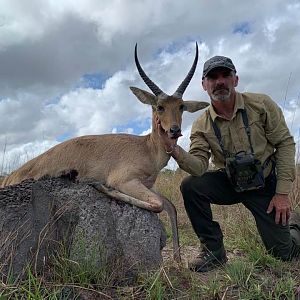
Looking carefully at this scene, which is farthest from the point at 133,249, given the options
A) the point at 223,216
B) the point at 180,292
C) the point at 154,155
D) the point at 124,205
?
the point at 223,216

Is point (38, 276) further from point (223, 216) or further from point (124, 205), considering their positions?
point (223, 216)

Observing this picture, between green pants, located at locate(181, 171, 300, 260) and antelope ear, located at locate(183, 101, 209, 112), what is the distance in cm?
83

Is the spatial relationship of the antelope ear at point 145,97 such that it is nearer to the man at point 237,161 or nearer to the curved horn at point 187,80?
the curved horn at point 187,80

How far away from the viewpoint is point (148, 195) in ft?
15.5

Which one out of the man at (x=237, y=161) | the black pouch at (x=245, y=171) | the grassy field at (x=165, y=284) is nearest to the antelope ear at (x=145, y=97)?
the man at (x=237, y=161)

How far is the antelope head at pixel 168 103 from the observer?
5156 millimetres

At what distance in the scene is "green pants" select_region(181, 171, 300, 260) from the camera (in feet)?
17.0

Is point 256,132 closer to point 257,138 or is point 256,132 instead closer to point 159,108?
point 257,138

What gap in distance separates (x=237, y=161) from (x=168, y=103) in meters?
1.03

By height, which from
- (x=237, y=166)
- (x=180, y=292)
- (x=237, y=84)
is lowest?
(x=180, y=292)

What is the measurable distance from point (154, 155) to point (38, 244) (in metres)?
2.02

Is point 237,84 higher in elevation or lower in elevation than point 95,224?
higher

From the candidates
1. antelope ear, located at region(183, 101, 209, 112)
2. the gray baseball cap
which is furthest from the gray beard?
antelope ear, located at region(183, 101, 209, 112)

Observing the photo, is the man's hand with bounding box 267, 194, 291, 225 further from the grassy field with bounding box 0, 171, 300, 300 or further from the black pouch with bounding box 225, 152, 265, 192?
the grassy field with bounding box 0, 171, 300, 300
